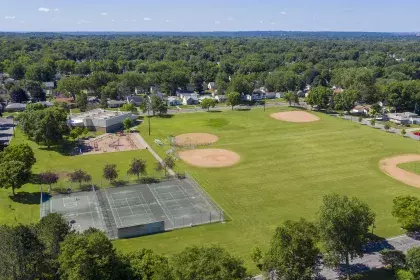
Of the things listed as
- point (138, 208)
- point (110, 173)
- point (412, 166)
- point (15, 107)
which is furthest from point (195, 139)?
point (15, 107)

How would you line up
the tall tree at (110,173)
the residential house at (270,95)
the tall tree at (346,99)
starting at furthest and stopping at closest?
1. the residential house at (270,95)
2. the tall tree at (346,99)
3. the tall tree at (110,173)

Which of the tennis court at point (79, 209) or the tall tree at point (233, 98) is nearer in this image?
the tennis court at point (79, 209)

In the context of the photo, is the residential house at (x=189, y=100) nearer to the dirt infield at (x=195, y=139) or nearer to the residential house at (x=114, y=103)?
the residential house at (x=114, y=103)

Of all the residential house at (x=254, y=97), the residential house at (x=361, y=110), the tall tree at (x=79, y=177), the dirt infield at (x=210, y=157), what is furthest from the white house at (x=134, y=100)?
the residential house at (x=361, y=110)

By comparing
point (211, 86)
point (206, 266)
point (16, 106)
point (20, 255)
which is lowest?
point (16, 106)

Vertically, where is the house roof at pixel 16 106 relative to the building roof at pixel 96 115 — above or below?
below

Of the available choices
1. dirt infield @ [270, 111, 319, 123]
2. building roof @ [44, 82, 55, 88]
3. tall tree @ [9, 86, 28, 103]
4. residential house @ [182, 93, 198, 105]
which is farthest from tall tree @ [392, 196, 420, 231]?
building roof @ [44, 82, 55, 88]

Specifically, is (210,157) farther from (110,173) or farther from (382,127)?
(382,127)
